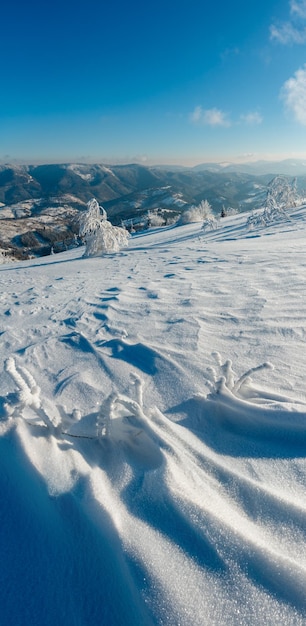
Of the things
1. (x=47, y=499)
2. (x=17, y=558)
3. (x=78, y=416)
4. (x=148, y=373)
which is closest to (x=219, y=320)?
(x=148, y=373)

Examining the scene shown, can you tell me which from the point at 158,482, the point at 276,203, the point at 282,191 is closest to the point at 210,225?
the point at 276,203

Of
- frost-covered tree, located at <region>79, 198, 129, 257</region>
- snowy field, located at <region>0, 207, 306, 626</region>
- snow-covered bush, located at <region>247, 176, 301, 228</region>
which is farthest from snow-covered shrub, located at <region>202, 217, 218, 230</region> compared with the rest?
snowy field, located at <region>0, 207, 306, 626</region>

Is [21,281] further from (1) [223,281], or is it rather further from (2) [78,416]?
(2) [78,416]

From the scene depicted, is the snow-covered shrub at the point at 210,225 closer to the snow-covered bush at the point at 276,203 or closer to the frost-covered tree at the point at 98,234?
the snow-covered bush at the point at 276,203

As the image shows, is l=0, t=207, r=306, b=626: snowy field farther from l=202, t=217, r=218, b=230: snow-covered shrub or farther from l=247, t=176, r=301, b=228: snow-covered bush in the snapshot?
l=202, t=217, r=218, b=230: snow-covered shrub

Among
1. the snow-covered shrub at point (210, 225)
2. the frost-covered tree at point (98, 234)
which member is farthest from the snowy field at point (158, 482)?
the snow-covered shrub at point (210, 225)

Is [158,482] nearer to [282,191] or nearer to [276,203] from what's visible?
[276,203]

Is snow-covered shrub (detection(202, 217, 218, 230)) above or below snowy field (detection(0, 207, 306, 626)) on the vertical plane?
above
